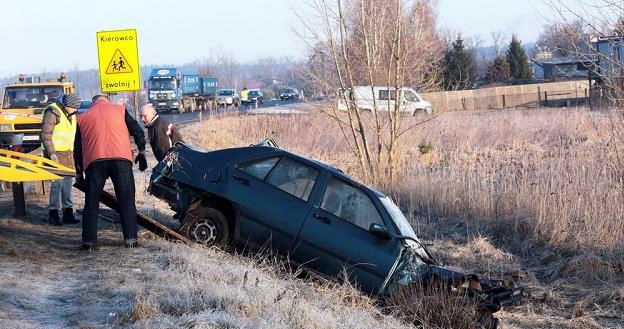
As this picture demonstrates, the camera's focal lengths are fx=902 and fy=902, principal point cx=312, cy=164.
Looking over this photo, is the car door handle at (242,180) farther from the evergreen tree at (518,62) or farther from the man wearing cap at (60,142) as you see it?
the evergreen tree at (518,62)

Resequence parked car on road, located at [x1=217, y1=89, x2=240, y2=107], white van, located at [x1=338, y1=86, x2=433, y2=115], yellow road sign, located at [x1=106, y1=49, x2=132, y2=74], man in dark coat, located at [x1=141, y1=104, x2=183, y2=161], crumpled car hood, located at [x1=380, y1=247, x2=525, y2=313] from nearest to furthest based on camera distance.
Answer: crumpled car hood, located at [x1=380, y1=247, x2=525, y2=313] → man in dark coat, located at [x1=141, y1=104, x2=183, y2=161] → yellow road sign, located at [x1=106, y1=49, x2=132, y2=74] → white van, located at [x1=338, y1=86, x2=433, y2=115] → parked car on road, located at [x1=217, y1=89, x2=240, y2=107]

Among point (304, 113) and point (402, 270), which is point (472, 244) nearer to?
point (402, 270)

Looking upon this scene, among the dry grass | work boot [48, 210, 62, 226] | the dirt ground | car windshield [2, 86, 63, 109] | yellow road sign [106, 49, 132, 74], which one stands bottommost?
the dry grass

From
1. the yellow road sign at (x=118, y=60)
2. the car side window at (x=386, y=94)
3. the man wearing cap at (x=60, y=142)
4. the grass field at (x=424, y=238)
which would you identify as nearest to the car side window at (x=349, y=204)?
→ the grass field at (x=424, y=238)

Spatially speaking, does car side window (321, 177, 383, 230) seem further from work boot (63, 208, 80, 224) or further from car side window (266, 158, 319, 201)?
work boot (63, 208, 80, 224)

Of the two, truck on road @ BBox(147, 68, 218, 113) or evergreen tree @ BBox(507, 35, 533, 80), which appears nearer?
truck on road @ BBox(147, 68, 218, 113)

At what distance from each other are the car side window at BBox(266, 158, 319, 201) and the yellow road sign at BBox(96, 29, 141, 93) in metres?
9.03

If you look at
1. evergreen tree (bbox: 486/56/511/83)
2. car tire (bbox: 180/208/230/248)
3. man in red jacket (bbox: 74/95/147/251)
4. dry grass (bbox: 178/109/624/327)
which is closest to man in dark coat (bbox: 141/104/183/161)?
man in red jacket (bbox: 74/95/147/251)

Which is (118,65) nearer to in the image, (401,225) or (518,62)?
(401,225)

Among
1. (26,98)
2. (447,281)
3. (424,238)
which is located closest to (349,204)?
(447,281)

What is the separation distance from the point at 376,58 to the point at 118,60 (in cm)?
555

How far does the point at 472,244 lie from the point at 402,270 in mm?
4699

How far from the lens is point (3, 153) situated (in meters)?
11.0

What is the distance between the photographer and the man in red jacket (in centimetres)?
948
